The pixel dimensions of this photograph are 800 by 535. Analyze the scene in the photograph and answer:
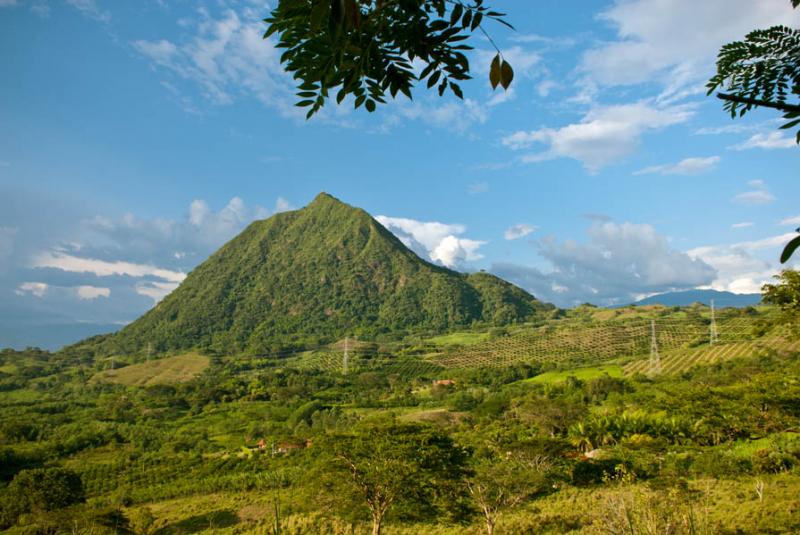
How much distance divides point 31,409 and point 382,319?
110 m

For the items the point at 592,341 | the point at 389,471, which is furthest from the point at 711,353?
the point at 389,471

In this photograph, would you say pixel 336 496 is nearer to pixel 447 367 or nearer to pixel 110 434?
pixel 110 434

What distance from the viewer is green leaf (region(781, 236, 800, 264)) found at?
4.44ft

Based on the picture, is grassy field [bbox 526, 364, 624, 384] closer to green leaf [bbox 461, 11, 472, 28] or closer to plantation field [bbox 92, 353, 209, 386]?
plantation field [bbox 92, 353, 209, 386]

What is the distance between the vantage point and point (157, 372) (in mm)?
114625

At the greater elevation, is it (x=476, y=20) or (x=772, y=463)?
(x=476, y=20)

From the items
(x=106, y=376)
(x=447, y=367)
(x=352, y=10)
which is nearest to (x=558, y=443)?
(x=352, y=10)

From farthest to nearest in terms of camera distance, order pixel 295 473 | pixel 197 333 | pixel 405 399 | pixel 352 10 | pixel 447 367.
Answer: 1. pixel 197 333
2. pixel 447 367
3. pixel 405 399
4. pixel 295 473
5. pixel 352 10

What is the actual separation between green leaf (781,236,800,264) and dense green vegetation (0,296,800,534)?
2.18 meters

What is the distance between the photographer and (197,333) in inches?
6565

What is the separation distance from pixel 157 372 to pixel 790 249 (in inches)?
5140

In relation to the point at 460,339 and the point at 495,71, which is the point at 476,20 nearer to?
the point at 495,71

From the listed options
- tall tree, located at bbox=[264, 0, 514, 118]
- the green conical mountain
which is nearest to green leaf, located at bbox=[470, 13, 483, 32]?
tall tree, located at bbox=[264, 0, 514, 118]

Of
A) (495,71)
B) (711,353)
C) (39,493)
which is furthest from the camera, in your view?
(711,353)
